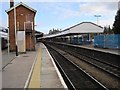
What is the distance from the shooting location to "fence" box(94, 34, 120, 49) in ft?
134

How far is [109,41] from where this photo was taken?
4412 cm

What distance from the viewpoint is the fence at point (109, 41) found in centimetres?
4095

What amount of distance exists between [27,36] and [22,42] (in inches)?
226

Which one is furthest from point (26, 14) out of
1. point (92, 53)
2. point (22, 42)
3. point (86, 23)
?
point (86, 23)

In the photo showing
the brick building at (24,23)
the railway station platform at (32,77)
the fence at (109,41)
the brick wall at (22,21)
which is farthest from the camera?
the brick wall at (22,21)

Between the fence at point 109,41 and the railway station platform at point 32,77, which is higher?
the fence at point 109,41

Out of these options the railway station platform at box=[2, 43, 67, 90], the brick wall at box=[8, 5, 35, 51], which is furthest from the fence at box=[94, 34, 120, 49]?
Result: the railway station platform at box=[2, 43, 67, 90]

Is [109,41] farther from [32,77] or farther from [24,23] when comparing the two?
[32,77]

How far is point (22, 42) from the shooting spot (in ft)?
120

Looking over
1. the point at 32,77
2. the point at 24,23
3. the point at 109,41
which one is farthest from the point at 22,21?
the point at 32,77

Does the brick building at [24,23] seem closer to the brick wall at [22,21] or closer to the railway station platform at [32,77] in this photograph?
the brick wall at [22,21]

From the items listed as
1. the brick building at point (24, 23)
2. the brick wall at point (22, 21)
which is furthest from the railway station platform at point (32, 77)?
the brick wall at point (22, 21)

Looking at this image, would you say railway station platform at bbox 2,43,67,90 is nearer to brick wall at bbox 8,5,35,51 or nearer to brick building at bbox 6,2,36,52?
brick building at bbox 6,2,36,52

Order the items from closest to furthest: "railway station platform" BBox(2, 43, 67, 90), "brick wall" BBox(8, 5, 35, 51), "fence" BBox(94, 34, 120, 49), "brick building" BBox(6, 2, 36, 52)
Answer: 1. "railway station platform" BBox(2, 43, 67, 90)
2. "fence" BBox(94, 34, 120, 49)
3. "brick building" BBox(6, 2, 36, 52)
4. "brick wall" BBox(8, 5, 35, 51)
